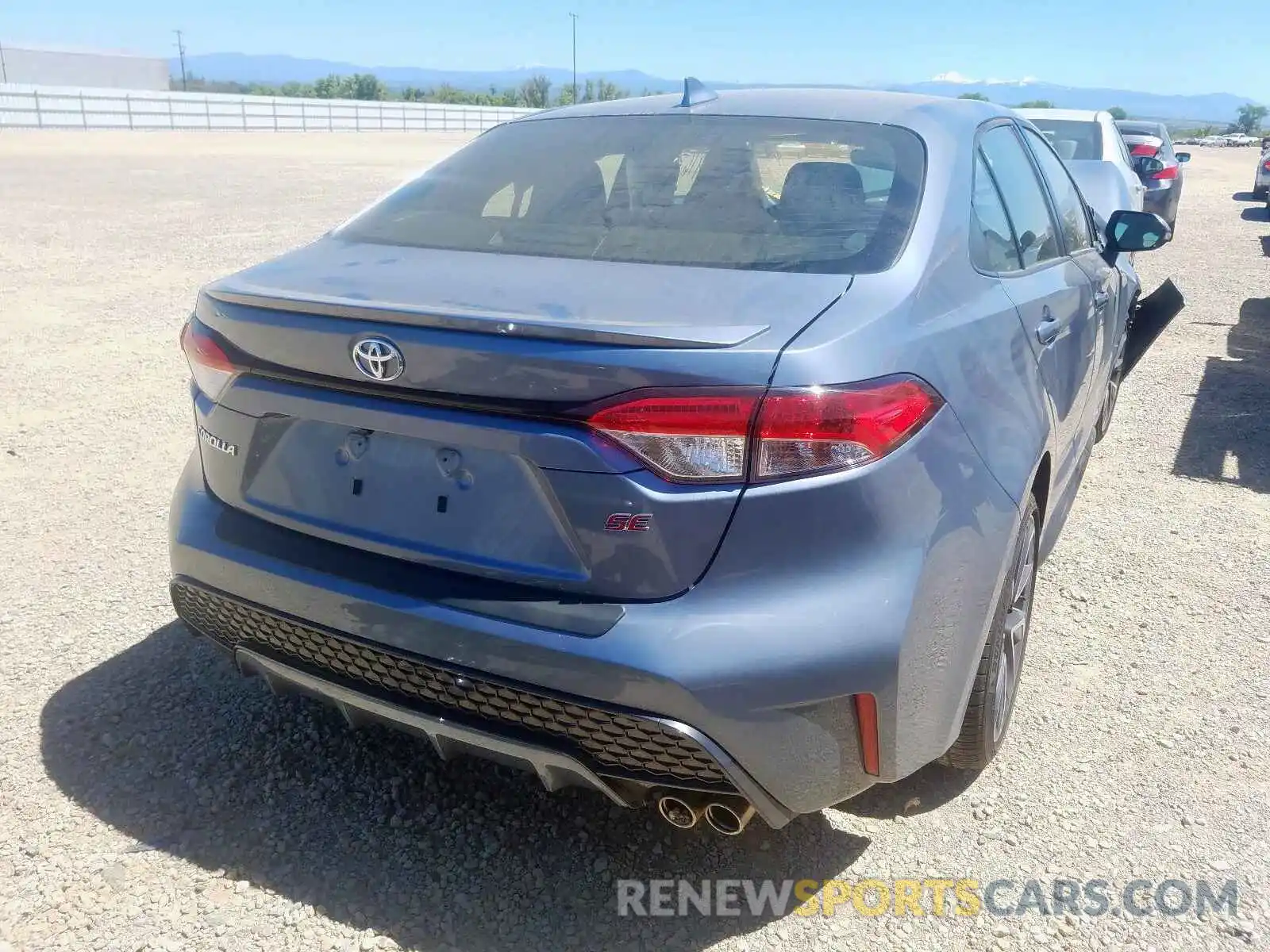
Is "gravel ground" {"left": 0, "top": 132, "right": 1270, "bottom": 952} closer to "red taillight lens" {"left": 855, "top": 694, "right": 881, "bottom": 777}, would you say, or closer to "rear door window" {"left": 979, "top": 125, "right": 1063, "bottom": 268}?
"red taillight lens" {"left": 855, "top": 694, "right": 881, "bottom": 777}

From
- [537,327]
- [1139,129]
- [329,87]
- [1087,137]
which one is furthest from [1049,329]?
[329,87]

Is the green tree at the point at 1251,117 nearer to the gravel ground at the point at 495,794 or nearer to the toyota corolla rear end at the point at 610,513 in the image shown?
the gravel ground at the point at 495,794

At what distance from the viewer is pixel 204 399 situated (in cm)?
243

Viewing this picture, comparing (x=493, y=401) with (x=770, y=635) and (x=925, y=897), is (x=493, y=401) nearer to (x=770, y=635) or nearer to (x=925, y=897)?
(x=770, y=635)

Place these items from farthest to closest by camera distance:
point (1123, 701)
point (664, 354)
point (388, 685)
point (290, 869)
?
1. point (1123, 701)
2. point (290, 869)
3. point (388, 685)
4. point (664, 354)

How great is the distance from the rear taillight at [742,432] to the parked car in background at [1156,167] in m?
12.8

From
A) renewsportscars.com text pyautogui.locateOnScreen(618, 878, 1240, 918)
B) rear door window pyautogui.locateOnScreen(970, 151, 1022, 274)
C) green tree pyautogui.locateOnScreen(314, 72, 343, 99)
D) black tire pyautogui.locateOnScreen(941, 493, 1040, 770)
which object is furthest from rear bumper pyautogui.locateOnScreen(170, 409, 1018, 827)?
green tree pyautogui.locateOnScreen(314, 72, 343, 99)

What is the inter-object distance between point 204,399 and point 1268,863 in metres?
2.68

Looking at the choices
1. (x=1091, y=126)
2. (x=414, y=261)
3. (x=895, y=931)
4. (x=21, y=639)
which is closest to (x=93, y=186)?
(x=1091, y=126)

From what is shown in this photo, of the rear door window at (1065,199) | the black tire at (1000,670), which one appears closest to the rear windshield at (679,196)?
the black tire at (1000,670)

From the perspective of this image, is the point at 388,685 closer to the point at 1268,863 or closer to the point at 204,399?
the point at 204,399

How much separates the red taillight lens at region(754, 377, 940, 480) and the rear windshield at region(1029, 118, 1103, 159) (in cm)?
937

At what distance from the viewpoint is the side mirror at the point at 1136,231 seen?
160 inches

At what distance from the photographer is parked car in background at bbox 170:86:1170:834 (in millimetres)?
1904
